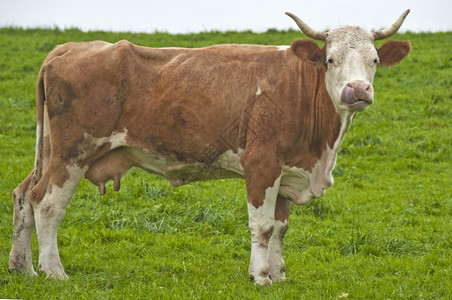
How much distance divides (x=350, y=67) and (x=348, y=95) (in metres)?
0.35

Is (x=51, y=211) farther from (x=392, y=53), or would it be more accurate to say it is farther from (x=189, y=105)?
(x=392, y=53)

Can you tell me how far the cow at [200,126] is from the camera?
23.1 ft

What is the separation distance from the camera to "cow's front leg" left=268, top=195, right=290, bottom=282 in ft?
24.6

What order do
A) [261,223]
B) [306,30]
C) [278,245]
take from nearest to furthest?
1. [306,30]
2. [261,223]
3. [278,245]

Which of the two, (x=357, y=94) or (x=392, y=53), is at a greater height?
(x=392, y=53)

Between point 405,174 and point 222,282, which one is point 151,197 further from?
point 405,174

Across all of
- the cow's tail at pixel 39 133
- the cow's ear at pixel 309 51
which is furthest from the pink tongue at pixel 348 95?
the cow's tail at pixel 39 133

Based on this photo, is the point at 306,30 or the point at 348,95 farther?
the point at 306,30

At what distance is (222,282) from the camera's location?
7.30m

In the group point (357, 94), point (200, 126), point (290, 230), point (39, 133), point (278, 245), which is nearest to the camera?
point (357, 94)

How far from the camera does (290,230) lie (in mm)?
9328

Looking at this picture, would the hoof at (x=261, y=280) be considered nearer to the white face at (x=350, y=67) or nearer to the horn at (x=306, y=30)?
the white face at (x=350, y=67)

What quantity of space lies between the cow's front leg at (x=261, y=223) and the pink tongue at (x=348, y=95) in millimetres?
1157

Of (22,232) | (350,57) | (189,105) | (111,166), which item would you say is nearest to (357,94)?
(350,57)
